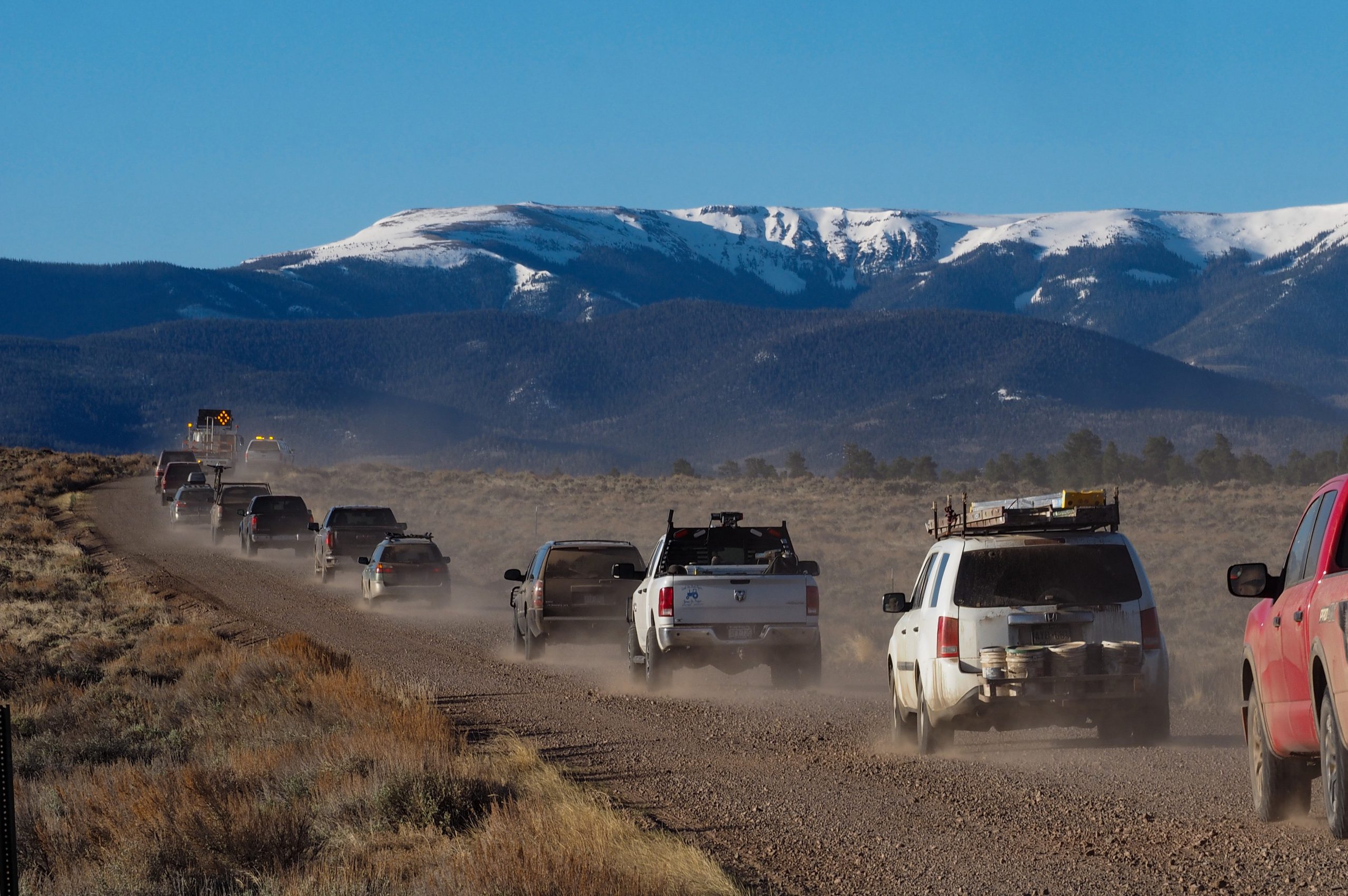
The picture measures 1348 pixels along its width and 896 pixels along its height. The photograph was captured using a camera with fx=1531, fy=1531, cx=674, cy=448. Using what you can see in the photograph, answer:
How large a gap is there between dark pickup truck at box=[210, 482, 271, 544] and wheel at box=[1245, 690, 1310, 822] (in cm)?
3713

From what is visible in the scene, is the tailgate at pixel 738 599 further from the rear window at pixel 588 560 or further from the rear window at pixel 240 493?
the rear window at pixel 240 493

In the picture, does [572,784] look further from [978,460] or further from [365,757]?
[978,460]

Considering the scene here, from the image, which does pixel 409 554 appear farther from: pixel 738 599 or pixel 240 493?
pixel 240 493

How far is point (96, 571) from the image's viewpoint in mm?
33406

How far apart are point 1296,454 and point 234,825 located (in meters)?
88.2

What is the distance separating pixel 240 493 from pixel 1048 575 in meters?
36.6

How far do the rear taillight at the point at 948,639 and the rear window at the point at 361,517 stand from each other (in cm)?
2294

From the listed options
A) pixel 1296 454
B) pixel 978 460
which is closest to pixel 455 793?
pixel 1296 454

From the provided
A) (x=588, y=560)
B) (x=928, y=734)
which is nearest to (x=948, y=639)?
(x=928, y=734)

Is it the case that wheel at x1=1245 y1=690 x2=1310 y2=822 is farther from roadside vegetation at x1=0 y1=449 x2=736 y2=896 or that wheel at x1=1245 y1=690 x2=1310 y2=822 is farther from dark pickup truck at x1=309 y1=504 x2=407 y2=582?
dark pickup truck at x1=309 y1=504 x2=407 y2=582

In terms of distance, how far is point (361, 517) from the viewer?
33250 millimetres

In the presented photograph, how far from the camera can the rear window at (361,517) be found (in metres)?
33.1

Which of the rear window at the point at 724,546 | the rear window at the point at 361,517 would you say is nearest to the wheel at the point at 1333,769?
the rear window at the point at 724,546

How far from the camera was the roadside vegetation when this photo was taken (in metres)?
7.48
